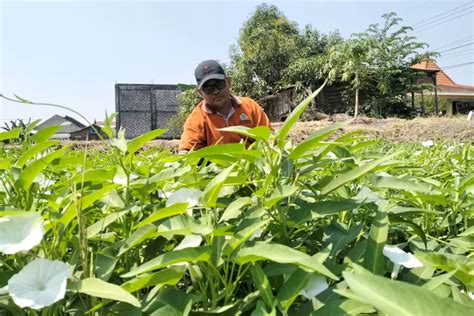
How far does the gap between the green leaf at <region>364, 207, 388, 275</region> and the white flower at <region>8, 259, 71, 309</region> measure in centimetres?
29

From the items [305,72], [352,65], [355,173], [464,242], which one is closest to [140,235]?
[355,173]

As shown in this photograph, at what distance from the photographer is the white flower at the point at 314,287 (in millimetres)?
436

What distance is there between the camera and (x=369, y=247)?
453 mm

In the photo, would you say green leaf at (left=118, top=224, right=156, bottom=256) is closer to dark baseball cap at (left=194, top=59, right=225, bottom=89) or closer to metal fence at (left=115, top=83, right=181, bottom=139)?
dark baseball cap at (left=194, top=59, right=225, bottom=89)

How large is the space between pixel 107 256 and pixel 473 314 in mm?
344

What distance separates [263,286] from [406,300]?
156mm

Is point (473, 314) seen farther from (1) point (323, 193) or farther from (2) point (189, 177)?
(2) point (189, 177)

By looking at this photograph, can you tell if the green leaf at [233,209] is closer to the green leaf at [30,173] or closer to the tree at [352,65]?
the green leaf at [30,173]

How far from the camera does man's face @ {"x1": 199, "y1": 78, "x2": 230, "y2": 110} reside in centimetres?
251

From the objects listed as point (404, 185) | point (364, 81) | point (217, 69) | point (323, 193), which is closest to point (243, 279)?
point (323, 193)

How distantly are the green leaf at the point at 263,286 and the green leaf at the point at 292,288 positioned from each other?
1cm

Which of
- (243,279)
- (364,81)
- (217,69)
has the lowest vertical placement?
(243,279)

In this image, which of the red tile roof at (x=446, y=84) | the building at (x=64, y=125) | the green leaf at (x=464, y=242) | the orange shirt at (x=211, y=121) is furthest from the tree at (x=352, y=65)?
the green leaf at (x=464, y=242)

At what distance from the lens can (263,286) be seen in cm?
41
